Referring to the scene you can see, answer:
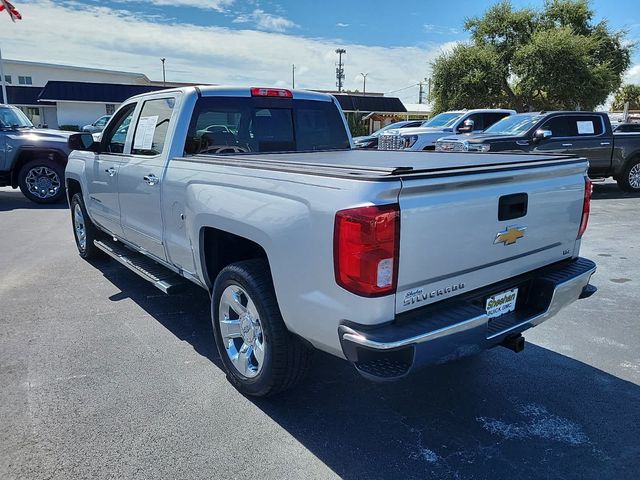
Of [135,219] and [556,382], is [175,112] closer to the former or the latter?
[135,219]

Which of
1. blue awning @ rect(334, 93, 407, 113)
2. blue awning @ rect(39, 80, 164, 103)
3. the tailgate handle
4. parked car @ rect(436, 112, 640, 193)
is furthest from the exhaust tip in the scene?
blue awning @ rect(334, 93, 407, 113)

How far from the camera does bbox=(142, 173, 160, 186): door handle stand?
164 inches

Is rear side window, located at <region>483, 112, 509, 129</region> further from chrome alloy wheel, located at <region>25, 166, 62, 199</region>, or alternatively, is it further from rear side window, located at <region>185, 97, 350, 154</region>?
rear side window, located at <region>185, 97, 350, 154</region>

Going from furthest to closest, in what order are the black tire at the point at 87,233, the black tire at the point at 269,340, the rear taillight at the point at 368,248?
the black tire at the point at 87,233 < the black tire at the point at 269,340 < the rear taillight at the point at 368,248

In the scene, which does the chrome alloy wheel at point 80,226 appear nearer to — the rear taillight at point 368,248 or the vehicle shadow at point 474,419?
the vehicle shadow at point 474,419

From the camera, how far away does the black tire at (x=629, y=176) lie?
12.6m

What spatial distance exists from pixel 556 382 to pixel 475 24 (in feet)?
117

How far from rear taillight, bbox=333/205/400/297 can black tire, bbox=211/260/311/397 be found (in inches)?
27.4

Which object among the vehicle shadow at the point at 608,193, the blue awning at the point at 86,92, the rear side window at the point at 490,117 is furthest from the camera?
the blue awning at the point at 86,92

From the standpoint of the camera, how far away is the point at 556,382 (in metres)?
3.61

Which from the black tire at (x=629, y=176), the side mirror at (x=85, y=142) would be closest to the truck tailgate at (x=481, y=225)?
the side mirror at (x=85, y=142)

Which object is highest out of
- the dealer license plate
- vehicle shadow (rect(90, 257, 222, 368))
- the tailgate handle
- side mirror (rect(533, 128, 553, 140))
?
side mirror (rect(533, 128, 553, 140))

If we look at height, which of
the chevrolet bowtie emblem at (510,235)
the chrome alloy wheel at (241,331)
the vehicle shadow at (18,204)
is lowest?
the vehicle shadow at (18,204)

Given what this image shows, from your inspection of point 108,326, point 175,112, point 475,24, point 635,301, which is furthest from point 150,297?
point 475,24
